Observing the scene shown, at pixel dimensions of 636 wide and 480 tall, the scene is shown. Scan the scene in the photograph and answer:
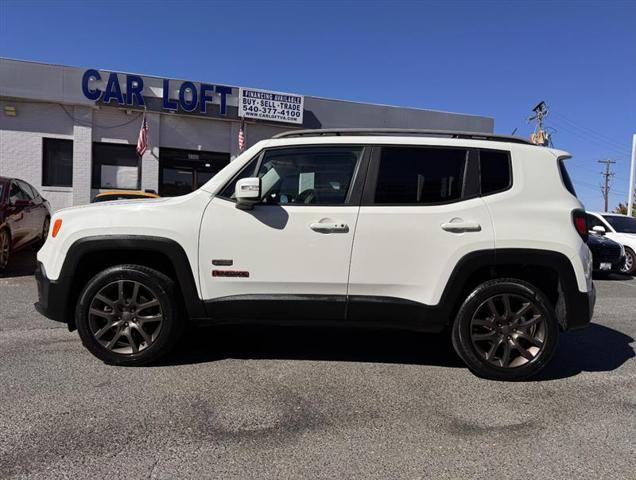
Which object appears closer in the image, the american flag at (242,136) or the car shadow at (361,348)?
the car shadow at (361,348)

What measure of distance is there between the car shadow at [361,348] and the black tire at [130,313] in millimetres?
236

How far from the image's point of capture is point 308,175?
3.96 metres

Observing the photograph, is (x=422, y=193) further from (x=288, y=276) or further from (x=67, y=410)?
(x=67, y=410)

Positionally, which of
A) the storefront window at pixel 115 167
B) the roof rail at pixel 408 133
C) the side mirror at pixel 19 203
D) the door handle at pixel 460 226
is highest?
the storefront window at pixel 115 167

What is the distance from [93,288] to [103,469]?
5.61ft

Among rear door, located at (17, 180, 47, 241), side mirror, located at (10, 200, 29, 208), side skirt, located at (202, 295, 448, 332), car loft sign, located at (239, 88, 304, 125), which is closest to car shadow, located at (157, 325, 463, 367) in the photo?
side skirt, located at (202, 295, 448, 332)

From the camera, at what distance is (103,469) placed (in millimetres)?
2533

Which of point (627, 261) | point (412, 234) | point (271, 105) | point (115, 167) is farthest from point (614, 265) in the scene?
point (115, 167)

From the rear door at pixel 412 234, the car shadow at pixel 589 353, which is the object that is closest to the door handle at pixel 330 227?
the rear door at pixel 412 234

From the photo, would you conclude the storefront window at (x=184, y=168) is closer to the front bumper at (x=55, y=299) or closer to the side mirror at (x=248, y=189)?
the front bumper at (x=55, y=299)

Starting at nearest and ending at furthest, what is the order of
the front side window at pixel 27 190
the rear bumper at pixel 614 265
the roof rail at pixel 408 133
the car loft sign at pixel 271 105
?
the roof rail at pixel 408 133
the front side window at pixel 27 190
the rear bumper at pixel 614 265
the car loft sign at pixel 271 105

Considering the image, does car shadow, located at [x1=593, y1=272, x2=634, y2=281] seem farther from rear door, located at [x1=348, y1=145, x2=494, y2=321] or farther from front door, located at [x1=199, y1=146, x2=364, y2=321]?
front door, located at [x1=199, y1=146, x2=364, y2=321]

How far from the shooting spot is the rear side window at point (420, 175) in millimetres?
3867

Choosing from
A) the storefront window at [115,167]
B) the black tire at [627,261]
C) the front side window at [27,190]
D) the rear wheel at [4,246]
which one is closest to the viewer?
the rear wheel at [4,246]
